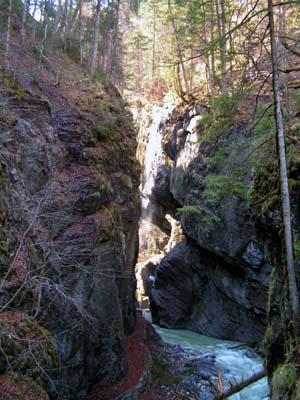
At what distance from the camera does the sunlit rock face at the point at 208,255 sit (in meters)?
19.7

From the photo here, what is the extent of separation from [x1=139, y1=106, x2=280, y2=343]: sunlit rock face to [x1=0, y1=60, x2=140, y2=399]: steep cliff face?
511 centimetres

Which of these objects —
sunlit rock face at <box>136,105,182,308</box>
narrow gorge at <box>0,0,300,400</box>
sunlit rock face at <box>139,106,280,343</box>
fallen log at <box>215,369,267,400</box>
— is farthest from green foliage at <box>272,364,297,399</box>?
sunlit rock face at <box>136,105,182,308</box>

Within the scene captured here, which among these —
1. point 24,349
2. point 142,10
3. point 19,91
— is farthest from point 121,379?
point 142,10

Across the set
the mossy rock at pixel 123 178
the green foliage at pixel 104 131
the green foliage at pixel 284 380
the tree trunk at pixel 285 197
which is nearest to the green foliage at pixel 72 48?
the green foliage at pixel 104 131

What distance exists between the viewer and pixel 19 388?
268 inches

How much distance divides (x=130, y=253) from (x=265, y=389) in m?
8.88

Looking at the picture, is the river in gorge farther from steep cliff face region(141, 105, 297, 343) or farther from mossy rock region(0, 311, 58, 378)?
mossy rock region(0, 311, 58, 378)

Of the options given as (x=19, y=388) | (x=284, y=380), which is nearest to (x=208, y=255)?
(x=19, y=388)

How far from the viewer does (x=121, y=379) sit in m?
12.3

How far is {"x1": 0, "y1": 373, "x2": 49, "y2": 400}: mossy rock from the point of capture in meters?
6.55

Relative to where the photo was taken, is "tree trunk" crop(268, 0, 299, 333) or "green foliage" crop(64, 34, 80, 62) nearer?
"tree trunk" crop(268, 0, 299, 333)

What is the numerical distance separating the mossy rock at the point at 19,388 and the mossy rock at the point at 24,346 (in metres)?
0.17

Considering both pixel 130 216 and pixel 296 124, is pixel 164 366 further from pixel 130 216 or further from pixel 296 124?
pixel 296 124

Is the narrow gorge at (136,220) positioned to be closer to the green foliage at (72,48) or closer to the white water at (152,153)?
the green foliage at (72,48)
